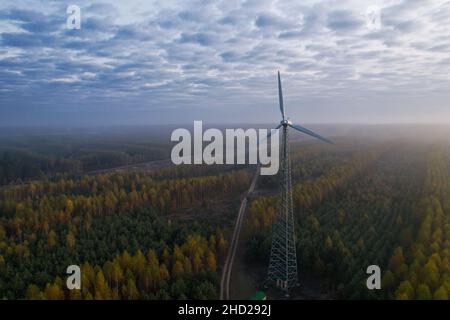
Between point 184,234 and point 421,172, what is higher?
point 421,172

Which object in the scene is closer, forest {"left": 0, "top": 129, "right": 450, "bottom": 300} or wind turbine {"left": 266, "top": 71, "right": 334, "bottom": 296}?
wind turbine {"left": 266, "top": 71, "right": 334, "bottom": 296}

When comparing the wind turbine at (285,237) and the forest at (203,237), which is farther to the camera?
the forest at (203,237)

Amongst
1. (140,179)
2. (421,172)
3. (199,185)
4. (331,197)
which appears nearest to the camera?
(331,197)

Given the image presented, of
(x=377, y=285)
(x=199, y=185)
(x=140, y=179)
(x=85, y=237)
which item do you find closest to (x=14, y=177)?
(x=140, y=179)

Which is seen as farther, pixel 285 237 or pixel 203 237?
pixel 203 237

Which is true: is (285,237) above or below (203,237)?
above
